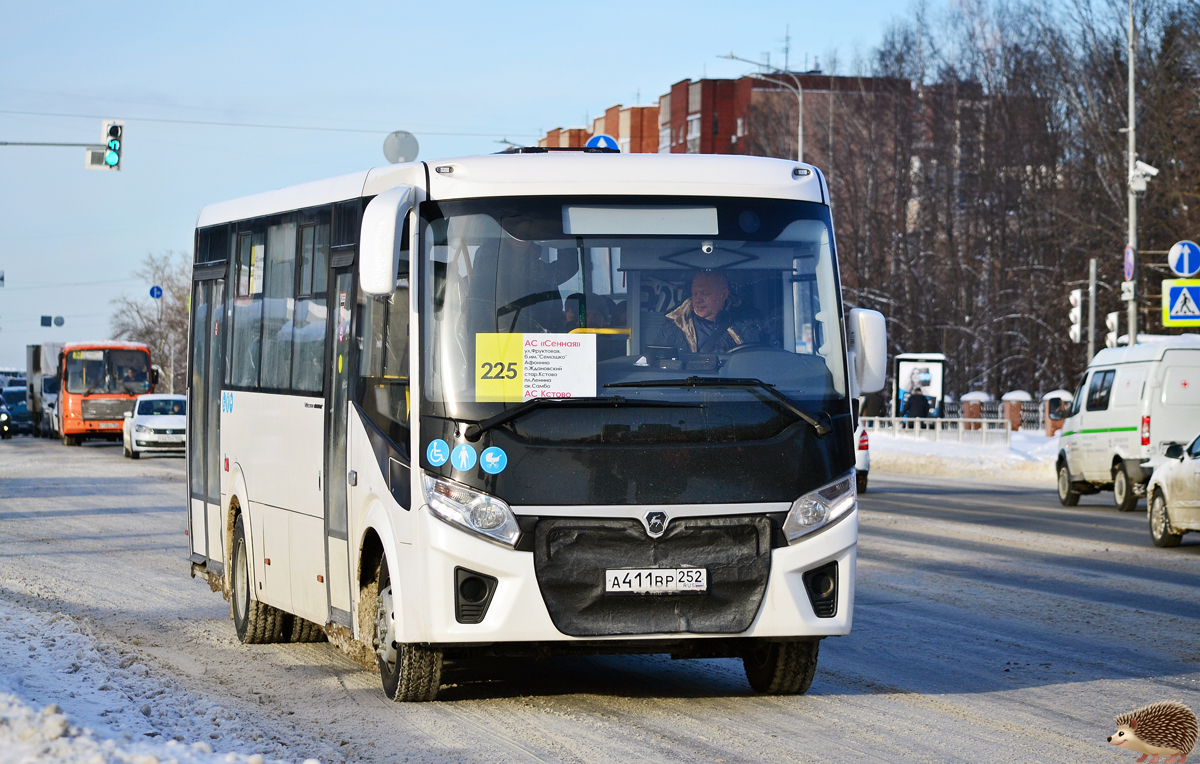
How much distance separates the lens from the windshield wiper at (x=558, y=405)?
7.66m

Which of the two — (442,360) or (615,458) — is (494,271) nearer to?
(442,360)

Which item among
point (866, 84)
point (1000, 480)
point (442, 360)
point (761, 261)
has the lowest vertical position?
point (1000, 480)

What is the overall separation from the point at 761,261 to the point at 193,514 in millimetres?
5775

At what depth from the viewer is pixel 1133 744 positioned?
5.87 m

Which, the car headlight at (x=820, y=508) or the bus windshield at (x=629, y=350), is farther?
the car headlight at (x=820, y=508)

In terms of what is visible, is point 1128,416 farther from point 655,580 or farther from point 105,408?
point 105,408

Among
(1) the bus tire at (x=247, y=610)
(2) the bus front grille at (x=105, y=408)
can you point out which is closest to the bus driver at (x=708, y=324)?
(1) the bus tire at (x=247, y=610)

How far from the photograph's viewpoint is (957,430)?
4509 cm

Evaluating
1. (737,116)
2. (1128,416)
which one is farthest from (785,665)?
(737,116)

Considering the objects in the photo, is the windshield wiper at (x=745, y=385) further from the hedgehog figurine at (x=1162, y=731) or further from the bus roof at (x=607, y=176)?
the hedgehog figurine at (x=1162, y=731)

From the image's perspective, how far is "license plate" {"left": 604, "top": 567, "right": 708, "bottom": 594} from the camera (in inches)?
303

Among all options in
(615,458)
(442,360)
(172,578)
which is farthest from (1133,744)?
(172,578)

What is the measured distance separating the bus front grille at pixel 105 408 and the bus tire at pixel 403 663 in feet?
147

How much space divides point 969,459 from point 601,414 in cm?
3137
